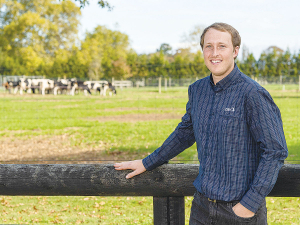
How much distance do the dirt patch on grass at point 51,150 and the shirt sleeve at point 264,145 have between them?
19.7 feet

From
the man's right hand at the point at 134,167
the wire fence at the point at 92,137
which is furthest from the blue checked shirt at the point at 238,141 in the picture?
the wire fence at the point at 92,137

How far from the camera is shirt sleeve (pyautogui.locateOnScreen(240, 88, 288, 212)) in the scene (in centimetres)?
158

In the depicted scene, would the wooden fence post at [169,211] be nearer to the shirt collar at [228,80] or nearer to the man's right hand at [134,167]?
the man's right hand at [134,167]

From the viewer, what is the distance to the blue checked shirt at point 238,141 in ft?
5.20

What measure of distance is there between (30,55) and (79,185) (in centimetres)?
5099

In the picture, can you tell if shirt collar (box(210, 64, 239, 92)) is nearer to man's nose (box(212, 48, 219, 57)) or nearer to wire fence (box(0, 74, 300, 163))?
man's nose (box(212, 48, 219, 57))

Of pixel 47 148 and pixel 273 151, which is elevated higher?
pixel 273 151

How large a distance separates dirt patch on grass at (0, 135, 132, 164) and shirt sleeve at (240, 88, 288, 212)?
6.01 metres

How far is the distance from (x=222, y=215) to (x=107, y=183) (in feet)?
2.40

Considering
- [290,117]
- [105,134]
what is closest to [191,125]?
[105,134]

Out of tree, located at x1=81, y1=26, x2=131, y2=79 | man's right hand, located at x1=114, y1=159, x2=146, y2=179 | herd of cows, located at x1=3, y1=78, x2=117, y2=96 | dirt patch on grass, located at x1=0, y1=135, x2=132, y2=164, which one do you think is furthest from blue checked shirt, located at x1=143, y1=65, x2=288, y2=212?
tree, located at x1=81, y1=26, x2=131, y2=79

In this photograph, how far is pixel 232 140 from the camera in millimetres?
1662

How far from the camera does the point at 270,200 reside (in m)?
5.32

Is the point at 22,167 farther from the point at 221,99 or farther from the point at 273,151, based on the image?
the point at 273,151
